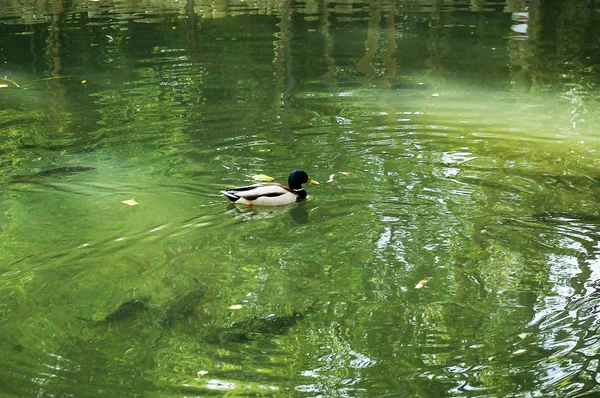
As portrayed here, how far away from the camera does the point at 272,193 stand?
8.20 meters

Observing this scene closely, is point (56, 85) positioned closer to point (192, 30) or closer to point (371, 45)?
point (192, 30)

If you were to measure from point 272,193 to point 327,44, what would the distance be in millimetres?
8914

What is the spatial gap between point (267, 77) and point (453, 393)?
31.5 ft

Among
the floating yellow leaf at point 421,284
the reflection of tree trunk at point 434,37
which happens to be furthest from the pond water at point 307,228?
the reflection of tree trunk at point 434,37

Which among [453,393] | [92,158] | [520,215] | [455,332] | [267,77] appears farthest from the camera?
[267,77]

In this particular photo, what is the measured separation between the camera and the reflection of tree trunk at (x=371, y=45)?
13991mm

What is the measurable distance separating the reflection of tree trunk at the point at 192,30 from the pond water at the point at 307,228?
2.57ft

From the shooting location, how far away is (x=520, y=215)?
7754 millimetres

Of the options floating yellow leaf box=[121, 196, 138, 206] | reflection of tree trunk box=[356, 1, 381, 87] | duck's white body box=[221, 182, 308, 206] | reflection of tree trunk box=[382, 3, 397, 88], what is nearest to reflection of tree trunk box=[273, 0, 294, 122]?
reflection of tree trunk box=[356, 1, 381, 87]

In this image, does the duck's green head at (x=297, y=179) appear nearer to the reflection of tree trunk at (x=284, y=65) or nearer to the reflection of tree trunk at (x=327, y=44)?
the reflection of tree trunk at (x=284, y=65)

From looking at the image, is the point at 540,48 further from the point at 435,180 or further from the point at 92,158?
the point at 92,158

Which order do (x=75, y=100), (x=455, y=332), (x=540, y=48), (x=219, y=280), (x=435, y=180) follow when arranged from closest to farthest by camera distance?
(x=455, y=332)
(x=219, y=280)
(x=435, y=180)
(x=75, y=100)
(x=540, y=48)

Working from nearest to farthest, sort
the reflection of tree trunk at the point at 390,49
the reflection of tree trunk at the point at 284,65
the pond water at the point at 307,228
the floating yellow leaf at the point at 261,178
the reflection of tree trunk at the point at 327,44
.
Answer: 1. the pond water at the point at 307,228
2. the floating yellow leaf at the point at 261,178
3. the reflection of tree trunk at the point at 284,65
4. the reflection of tree trunk at the point at 390,49
5. the reflection of tree trunk at the point at 327,44

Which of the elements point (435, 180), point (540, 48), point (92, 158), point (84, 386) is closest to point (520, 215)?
point (435, 180)
